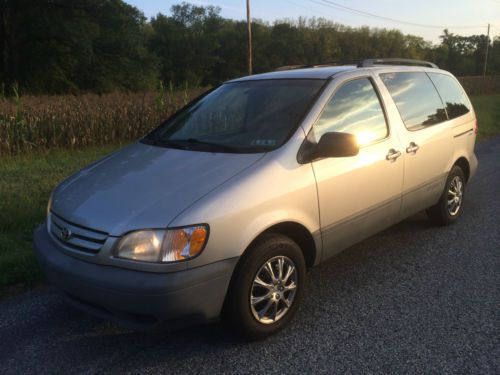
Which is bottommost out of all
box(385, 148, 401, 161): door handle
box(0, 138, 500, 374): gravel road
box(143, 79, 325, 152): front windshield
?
box(0, 138, 500, 374): gravel road

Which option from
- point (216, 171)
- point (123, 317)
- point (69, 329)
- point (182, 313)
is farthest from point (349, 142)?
point (69, 329)

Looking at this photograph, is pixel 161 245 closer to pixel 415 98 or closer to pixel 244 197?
pixel 244 197

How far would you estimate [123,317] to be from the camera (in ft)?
9.13

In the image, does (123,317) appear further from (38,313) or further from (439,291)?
(439,291)

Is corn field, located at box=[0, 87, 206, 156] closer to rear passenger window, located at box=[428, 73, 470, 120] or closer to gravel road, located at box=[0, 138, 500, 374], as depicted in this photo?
gravel road, located at box=[0, 138, 500, 374]

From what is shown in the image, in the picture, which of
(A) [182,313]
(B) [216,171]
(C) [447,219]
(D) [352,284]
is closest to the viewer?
(A) [182,313]

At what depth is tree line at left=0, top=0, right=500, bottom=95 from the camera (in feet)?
105

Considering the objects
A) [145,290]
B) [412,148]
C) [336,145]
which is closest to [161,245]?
[145,290]

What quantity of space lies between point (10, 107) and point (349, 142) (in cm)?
901

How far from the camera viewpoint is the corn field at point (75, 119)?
9.99m

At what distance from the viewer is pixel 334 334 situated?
3203 mm

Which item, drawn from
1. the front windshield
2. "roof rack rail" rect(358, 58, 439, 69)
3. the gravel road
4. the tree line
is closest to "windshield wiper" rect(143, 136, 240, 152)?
the front windshield

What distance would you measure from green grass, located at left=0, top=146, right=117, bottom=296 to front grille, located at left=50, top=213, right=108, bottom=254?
1.26m

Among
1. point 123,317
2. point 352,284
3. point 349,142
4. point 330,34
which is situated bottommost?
point 352,284
